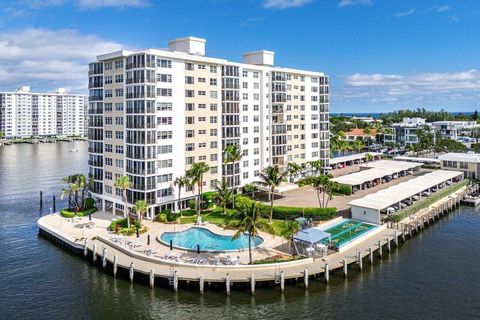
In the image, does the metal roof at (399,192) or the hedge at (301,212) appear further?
the metal roof at (399,192)

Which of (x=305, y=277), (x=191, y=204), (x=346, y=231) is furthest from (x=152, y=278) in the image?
(x=346, y=231)

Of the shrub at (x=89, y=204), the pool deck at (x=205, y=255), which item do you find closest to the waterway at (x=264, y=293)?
the pool deck at (x=205, y=255)

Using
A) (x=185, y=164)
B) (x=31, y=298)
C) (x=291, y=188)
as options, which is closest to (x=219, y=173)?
(x=185, y=164)

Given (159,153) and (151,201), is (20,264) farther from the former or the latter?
(159,153)

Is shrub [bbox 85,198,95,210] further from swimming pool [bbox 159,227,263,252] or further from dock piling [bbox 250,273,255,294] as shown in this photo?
dock piling [bbox 250,273,255,294]

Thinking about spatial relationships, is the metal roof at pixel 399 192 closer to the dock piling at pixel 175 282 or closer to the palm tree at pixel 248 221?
the palm tree at pixel 248 221

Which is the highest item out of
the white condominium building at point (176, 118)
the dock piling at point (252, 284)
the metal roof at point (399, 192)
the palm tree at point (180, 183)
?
the white condominium building at point (176, 118)

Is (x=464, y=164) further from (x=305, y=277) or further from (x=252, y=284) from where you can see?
(x=252, y=284)

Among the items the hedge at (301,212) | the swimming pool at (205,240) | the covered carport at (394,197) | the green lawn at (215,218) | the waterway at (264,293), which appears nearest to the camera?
the waterway at (264,293)
